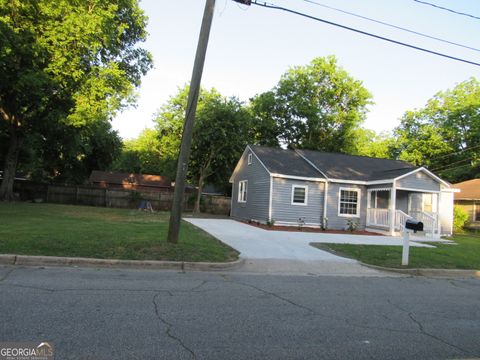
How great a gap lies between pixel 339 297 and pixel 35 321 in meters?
4.99

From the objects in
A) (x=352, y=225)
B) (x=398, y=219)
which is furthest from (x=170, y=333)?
(x=352, y=225)

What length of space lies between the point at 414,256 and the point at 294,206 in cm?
986

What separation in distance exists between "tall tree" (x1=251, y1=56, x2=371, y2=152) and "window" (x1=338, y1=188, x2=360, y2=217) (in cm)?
2293

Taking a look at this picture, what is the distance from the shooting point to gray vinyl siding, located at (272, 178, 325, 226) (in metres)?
21.8

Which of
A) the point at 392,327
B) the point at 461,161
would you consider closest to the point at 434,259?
the point at 392,327

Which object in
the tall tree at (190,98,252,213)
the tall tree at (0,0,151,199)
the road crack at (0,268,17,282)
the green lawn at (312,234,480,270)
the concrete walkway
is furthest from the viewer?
the tall tree at (190,98,252,213)

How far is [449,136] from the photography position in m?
45.1

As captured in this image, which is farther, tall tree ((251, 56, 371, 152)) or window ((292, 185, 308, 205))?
tall tree ((251, 56, 371, 152))

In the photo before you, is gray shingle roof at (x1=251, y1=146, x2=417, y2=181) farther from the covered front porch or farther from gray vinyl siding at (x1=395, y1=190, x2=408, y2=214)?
gray vinyl siding at (x1=395, y1=190, x2=408, y2=214)

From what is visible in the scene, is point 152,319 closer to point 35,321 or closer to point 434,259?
point 35,321

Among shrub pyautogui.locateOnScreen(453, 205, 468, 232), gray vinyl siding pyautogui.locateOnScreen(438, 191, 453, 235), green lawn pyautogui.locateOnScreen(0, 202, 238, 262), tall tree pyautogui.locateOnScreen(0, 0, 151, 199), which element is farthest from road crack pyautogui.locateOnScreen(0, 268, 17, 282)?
shrub pyautogui.locateOnScreen(453, 205, 468, 232)

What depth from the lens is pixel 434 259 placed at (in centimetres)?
1209

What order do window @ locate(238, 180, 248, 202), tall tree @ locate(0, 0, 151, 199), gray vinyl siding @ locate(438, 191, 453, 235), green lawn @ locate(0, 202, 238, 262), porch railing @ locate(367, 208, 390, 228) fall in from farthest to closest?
1. window @ locate(238, 180, 248, 202)
2. gray vinyl siding @ locate(438, 191, 453, 235)
3. porch railing @ locate(367, 208, 390, 228)
4. tall tree @ locate(0, 0, 151, 199)
5. green lawn @ locate(0, 202, 238, 262)

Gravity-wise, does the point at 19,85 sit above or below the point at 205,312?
above
